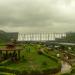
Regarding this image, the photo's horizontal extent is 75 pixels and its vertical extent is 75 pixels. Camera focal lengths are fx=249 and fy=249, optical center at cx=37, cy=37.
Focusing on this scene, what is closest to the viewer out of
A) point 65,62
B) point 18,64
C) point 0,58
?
point 18,64

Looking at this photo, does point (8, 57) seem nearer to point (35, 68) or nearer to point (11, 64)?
point (11, 64)

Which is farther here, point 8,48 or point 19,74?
point 8,48

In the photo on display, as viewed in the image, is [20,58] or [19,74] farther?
[20,58]

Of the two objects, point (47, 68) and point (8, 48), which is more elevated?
point (8, 48)

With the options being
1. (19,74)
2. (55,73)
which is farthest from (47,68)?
(19,74)

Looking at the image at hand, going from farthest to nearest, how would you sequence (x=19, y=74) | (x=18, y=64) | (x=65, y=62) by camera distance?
(x=65, y=62), (x=18, y=64), (x=19, y=74)

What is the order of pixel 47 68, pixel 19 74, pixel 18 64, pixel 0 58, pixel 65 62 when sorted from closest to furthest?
pixel 19 74 < pixel 47 68 < pixel 18 64 < pixel 0 58 < pixel 65 62

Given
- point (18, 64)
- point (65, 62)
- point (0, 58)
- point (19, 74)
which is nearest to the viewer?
point (19, 74)

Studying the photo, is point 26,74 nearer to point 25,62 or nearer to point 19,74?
point 19,74

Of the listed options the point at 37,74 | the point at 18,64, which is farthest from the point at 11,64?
the point at 37,74
